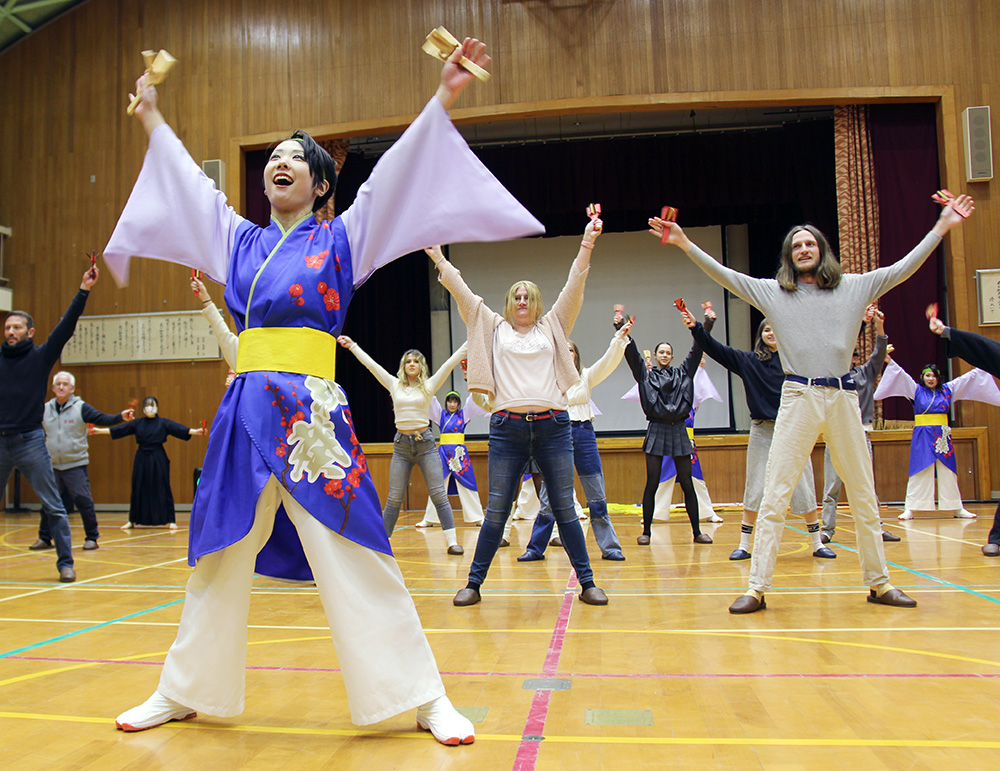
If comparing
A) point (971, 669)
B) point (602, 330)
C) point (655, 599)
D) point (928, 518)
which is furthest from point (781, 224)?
point (971, 669)

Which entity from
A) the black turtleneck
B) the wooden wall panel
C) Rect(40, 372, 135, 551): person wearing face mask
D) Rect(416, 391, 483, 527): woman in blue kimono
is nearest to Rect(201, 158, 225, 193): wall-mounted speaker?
the wooden wall panel

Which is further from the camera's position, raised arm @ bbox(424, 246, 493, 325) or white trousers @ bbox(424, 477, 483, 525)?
white trousers @ bbox(424, 477, 483, 525)

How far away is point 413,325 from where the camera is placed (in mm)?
14273

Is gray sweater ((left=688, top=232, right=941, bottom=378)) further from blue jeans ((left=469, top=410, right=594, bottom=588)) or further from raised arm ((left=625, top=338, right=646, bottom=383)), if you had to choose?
raised arm ((left=625, top=338, right=646, bottom=383))

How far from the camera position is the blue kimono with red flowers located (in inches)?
82.8

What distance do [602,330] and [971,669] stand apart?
11156 millimetres

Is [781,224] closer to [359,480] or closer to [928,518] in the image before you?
[928,518]

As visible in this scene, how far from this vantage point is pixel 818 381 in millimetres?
3623

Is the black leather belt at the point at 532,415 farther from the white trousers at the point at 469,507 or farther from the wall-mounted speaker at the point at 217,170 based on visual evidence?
the wall-mounted speaker at the point at 217,170

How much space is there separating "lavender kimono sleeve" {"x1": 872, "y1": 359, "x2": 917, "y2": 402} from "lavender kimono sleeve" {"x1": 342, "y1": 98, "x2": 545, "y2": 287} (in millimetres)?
7206

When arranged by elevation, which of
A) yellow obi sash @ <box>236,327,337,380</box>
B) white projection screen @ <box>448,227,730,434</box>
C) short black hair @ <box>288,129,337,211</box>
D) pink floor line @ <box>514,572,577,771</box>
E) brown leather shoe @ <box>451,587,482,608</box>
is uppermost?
white projection screen @ <box>448,227,730,434</box>

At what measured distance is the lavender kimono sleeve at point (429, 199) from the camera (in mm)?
2260

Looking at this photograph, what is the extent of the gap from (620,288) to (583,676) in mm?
11472

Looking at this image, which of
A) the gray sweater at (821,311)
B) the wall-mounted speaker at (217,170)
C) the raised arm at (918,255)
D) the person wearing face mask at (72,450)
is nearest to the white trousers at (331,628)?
the gray sweater at (821,311)
